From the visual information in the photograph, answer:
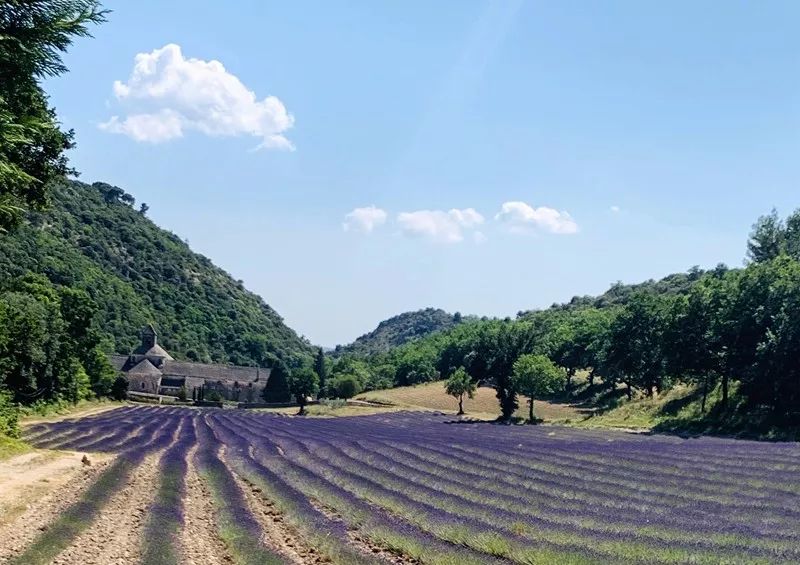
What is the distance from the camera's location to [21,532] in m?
12.8

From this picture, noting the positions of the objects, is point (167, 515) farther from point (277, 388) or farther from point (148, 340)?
point (148, 340)

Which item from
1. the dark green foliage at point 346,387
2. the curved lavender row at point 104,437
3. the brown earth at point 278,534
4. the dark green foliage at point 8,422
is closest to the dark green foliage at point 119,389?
the dark green foliage at point 346,387

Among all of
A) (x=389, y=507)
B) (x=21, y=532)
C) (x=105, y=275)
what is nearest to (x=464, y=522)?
(x=389, y=507)

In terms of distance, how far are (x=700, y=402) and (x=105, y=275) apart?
370 ft

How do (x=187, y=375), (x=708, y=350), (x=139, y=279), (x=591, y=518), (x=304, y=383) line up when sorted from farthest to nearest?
(x=139, y=279) → (x=187, y=375) → (x=304, y=383) → (x=708, y=350) → (x=591, y=518)

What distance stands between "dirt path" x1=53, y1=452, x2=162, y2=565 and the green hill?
101 metres

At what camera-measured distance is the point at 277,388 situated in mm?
112188

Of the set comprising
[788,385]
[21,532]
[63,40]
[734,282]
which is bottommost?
[21,532]

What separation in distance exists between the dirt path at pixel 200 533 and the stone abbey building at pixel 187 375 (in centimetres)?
9866

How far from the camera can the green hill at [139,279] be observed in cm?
12381

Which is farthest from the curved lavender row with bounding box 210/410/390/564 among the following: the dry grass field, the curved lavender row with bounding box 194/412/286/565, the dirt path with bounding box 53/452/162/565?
the dry grass field

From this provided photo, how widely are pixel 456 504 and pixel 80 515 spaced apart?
7905 millimetres

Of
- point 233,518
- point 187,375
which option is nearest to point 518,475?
point 233,518

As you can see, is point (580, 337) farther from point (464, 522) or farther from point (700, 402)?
point (464, 522)
